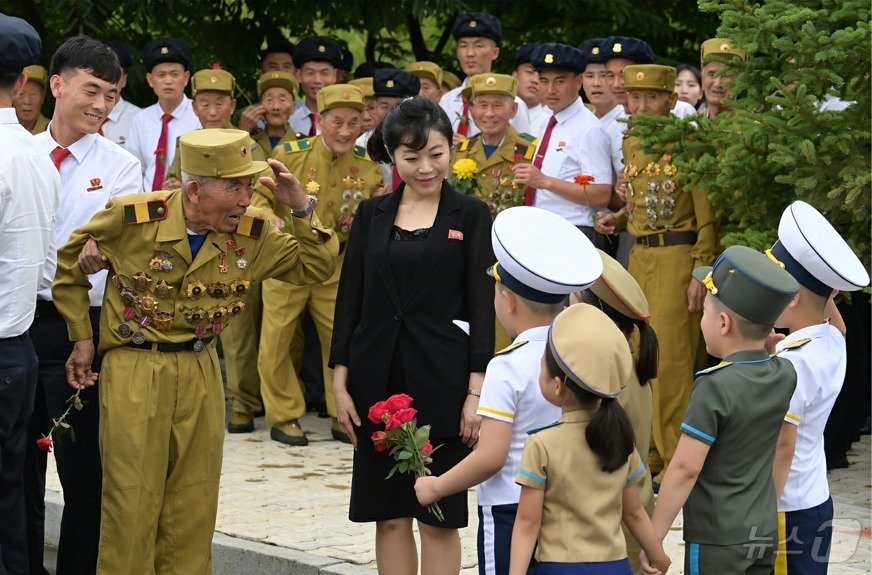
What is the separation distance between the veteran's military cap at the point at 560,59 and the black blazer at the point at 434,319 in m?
3.82

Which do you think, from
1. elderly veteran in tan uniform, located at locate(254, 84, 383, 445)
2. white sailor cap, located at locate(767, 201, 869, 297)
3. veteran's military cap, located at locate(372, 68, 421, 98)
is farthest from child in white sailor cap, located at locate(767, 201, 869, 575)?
veteran's military cap, located at locate(372, 68, 421, 98)

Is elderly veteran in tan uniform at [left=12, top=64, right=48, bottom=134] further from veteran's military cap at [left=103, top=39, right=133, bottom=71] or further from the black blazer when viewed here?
the black blazer

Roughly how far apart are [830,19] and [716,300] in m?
3.49

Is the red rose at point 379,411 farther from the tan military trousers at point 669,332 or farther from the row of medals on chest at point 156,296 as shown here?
the tan military trousers at point 669,332

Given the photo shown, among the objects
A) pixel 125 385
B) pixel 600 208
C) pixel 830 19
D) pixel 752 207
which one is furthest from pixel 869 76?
pixel 125 385

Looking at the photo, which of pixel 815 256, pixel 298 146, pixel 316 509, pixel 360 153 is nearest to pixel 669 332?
pixel 316 509

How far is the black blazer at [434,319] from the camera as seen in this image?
5676 millimetres

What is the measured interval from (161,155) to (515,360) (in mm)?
6297

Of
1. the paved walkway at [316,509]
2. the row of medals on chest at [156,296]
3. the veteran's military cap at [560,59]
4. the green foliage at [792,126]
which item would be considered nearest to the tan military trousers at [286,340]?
the paved walkway at [316,509]

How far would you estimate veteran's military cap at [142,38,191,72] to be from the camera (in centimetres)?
1082

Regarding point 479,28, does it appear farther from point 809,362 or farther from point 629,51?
point 809,362

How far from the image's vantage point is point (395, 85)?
10.3 meters

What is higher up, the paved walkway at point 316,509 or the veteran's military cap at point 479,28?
the veteran's military cap at point 479,28

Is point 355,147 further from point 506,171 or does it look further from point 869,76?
point 869,76
